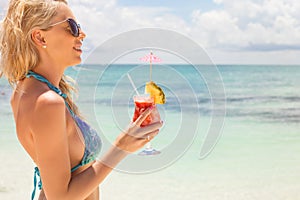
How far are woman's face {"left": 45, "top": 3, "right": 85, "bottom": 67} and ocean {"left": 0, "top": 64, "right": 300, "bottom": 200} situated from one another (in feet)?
0.17

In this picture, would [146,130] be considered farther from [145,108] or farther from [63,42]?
[63,42]

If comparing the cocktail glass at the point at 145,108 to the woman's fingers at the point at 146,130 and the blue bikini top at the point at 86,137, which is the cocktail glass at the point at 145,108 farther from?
the blue bikini top at the point at 86,137

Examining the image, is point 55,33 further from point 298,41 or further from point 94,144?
point 298,41

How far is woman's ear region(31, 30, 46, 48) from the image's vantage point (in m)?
1.57

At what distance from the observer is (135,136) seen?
158 cm

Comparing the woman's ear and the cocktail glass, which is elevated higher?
the woman's ear

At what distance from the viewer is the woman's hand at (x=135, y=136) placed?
1572 mm

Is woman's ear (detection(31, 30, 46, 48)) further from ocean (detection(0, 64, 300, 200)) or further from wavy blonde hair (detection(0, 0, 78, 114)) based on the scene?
ocean (detection(0, 64, 300, 200))

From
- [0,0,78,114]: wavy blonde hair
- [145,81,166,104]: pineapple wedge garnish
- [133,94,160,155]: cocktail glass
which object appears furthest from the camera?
[145,81,166,104]: pineapple wedge garnish

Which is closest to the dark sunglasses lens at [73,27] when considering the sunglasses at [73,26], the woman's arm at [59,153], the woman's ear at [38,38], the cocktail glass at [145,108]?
the sunglasses at [73,26]

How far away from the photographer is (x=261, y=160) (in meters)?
7.45

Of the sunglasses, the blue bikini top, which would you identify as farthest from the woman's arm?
the sunglasses

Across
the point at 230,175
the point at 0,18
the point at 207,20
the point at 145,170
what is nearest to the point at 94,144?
the point at 145,170

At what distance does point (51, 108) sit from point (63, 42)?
0.93ft
